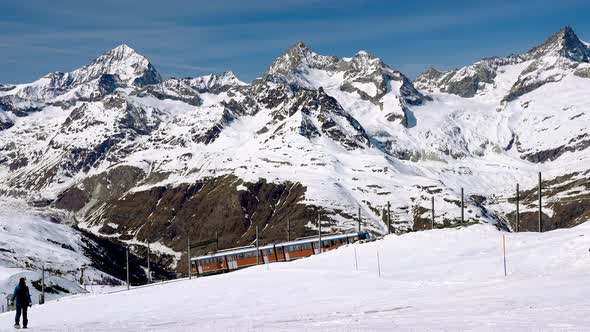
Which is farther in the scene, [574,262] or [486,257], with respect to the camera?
[486,257]

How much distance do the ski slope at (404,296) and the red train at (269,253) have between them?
181 ft

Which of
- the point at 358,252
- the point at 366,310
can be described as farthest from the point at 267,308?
the point at 358,252

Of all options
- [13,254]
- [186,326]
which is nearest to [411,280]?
[186,326]

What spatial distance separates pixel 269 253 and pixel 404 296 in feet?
305

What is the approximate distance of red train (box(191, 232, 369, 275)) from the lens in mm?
120938

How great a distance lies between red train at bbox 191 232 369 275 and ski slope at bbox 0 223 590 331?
5529 centimetres

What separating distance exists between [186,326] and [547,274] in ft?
66.7

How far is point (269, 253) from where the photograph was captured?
416 ft

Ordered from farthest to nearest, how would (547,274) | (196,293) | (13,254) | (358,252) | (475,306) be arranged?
(13,254)
(358,252)
(196,293)
(547,274)
(475,306)

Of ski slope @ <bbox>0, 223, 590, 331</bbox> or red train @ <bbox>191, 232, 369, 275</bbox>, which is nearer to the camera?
ski slope @ <bbox>0, 223, 590, 331</bbox>

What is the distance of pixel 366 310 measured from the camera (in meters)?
30.2

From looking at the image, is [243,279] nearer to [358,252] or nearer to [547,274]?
[358,252]

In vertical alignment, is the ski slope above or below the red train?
below

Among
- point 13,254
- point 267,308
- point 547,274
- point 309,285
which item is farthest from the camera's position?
point 13,254
